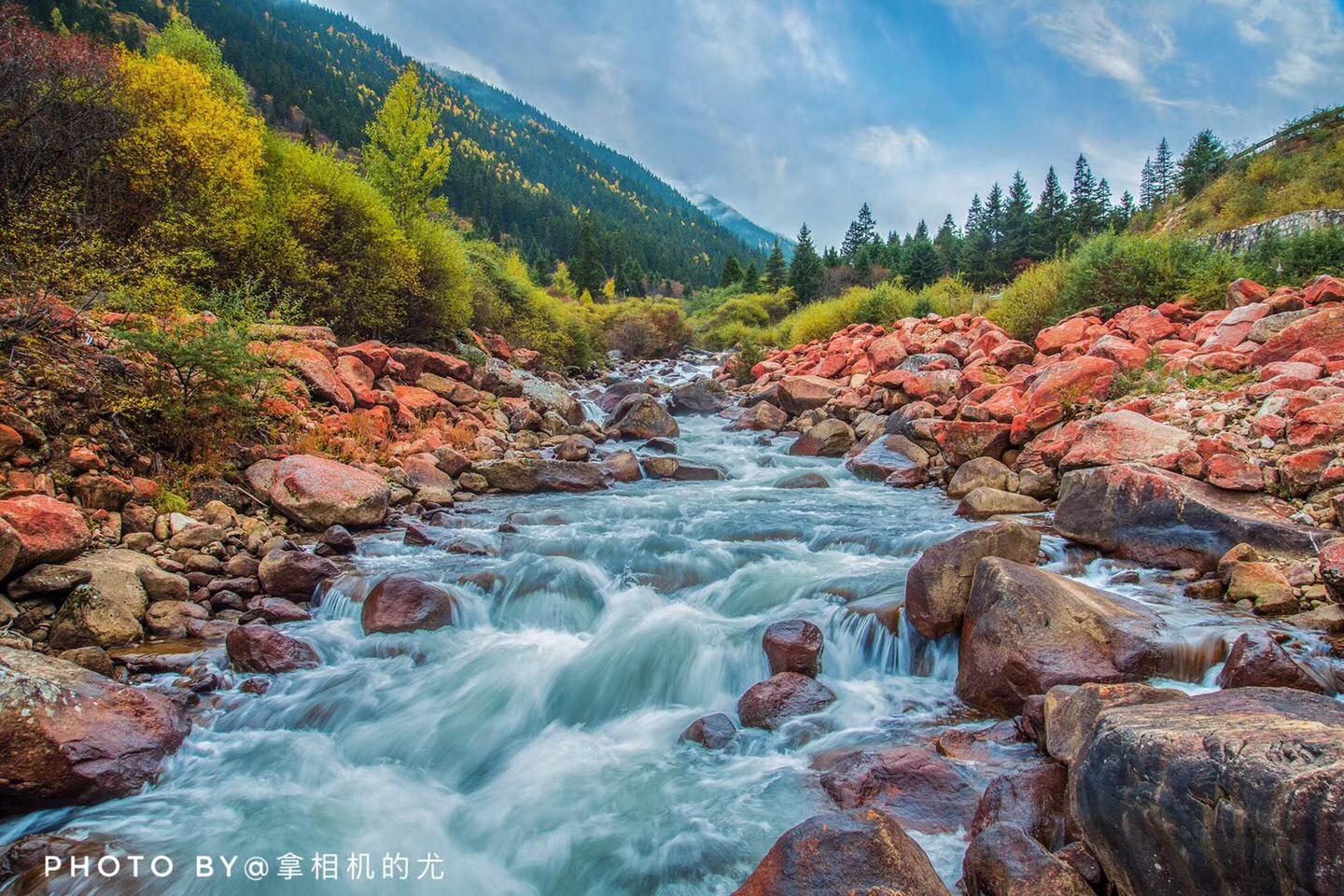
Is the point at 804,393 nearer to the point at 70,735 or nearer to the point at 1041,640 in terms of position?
the point at 1041,640

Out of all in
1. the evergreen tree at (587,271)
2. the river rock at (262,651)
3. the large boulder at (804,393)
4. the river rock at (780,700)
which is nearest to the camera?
the river rock at (780,700)

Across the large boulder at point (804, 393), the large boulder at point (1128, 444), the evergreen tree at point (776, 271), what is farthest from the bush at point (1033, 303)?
the evergreen tree at point (776, 271)

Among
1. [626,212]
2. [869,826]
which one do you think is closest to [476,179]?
[626,212]

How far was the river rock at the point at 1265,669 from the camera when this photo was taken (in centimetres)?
412

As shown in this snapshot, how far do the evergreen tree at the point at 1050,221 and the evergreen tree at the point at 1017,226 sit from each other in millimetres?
488

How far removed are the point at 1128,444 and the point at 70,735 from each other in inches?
405

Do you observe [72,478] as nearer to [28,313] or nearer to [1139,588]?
[28,313]

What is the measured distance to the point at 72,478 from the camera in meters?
6.71

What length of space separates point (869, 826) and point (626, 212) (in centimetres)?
17842

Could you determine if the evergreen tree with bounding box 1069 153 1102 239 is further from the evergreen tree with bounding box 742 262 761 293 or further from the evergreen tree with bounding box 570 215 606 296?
the evergreen tree with bounding box 570 215 606 296

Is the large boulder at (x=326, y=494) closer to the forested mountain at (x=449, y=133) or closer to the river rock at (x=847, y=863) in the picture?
the river rock at (x=847, y=863)

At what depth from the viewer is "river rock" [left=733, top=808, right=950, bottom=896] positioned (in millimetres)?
2824

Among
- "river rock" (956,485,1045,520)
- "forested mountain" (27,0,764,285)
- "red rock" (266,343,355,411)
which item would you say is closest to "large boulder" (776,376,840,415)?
"river rock" (956,485,1045,520)

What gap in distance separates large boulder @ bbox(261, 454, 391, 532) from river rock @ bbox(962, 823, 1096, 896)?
7.89 m
